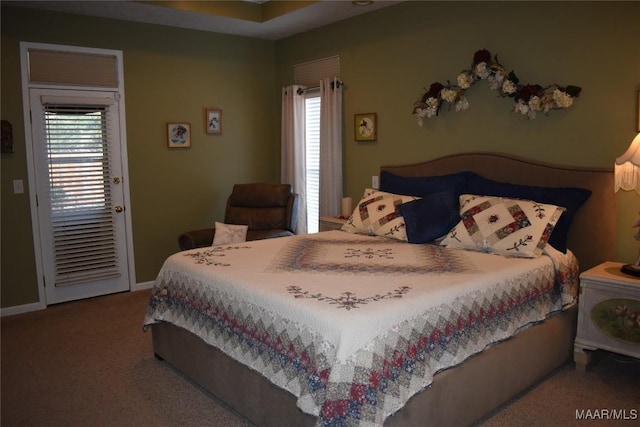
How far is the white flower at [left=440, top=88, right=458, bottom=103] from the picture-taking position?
390 centimetres

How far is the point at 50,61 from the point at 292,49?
7.82ft

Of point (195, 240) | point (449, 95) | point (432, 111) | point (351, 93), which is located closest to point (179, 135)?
point (195, 240)

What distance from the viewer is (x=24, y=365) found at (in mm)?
3295

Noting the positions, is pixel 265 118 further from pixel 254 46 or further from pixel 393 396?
pixel 393 396

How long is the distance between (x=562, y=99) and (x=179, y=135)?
3528mm

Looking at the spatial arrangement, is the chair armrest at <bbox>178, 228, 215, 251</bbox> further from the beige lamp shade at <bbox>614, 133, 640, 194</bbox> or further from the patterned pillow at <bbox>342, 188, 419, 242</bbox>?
the beige lamp shade at <bbox>614, 133, 640, 194</bbox>

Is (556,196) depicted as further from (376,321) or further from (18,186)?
(18,186)

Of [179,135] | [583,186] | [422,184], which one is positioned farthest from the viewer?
[179,135]

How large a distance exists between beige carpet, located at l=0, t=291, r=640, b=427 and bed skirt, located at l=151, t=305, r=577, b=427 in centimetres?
10

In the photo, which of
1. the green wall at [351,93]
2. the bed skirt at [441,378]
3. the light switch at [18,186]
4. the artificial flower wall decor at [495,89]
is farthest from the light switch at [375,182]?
the light switch at [18,186]

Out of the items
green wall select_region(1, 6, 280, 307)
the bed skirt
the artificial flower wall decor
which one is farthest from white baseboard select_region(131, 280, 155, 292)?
the artificial flower wall decor

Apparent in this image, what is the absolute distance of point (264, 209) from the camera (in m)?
4.98

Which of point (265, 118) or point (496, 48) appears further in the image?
point (265, 118)

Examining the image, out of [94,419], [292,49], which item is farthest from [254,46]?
[94,419]
